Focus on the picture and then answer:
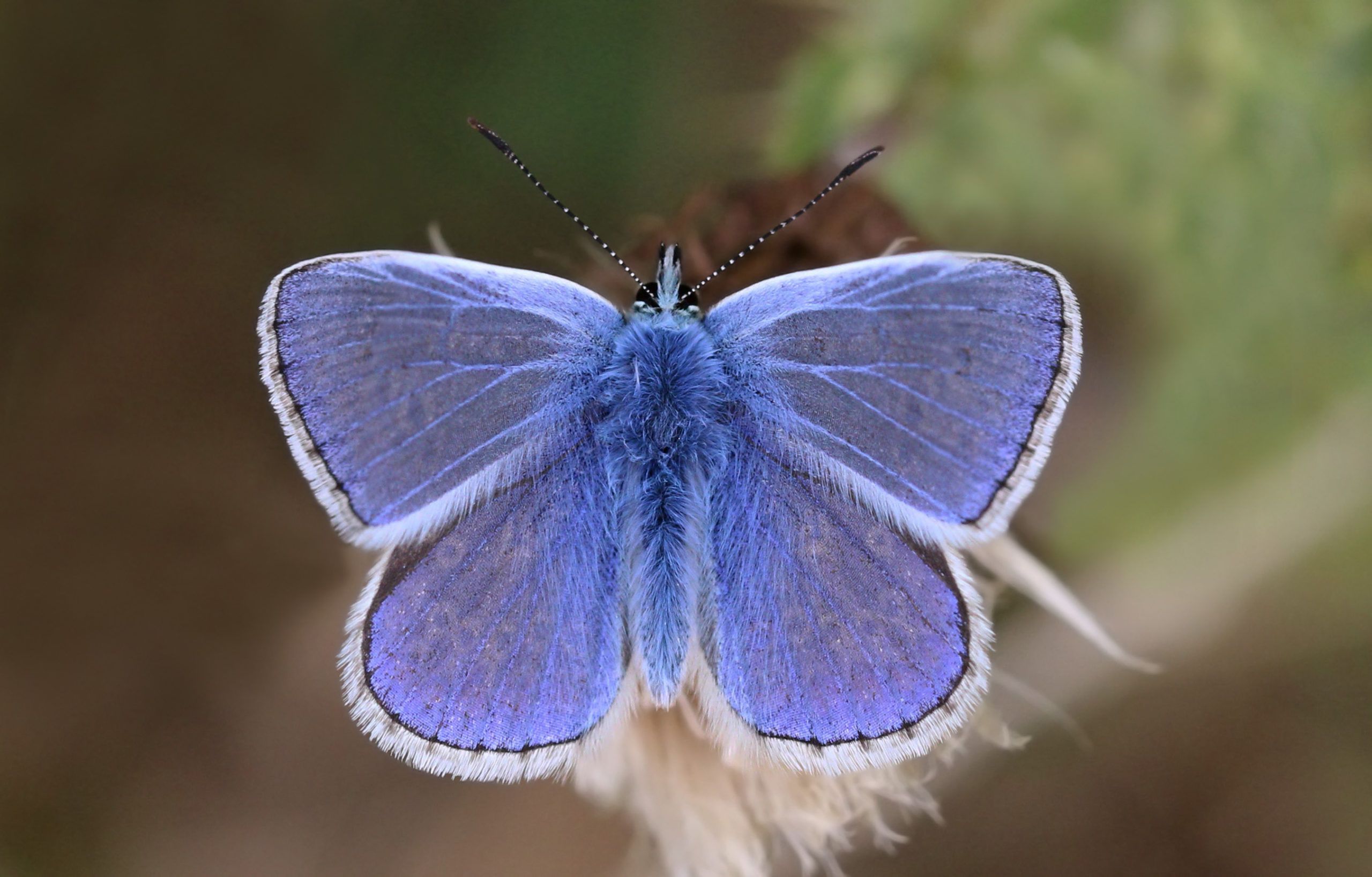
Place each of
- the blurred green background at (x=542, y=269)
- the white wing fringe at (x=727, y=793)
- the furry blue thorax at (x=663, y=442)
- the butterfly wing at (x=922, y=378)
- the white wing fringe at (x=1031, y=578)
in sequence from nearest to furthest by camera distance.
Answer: the butterfly wing at (x=922, y=378) → the furry blue thorax at (x=663, y=442) → the white wing fringe at (x=727, y=793) → the white wing fringe at (x=1031, y=578) → the blurred green background at (x=542, y=269)

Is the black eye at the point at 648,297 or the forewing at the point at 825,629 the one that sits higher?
the black eye at the point at 648,297

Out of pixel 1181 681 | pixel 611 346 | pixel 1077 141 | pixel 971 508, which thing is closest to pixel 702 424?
pixel 611 346

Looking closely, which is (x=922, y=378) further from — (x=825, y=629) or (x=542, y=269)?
(x=542, y=269)

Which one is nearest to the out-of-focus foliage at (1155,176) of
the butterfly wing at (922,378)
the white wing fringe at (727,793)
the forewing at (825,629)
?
the white wing fringe at (727,793)

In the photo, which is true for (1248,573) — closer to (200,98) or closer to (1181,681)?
(1181,681)

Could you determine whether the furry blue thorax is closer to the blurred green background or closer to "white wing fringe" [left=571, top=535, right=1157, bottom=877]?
"white wing fringe" [left=571, top=535, right=1157, bottom=877]

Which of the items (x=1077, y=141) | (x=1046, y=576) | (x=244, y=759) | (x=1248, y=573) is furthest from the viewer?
(x=244, y=759)

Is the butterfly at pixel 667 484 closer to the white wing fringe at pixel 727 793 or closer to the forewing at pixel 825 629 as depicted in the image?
the forewing at pixel 825 629

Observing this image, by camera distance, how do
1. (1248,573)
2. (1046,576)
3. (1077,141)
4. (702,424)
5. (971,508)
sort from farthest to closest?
(1248,573) < (1077,141) < (1046,576) < (702,424) < (971,508)
